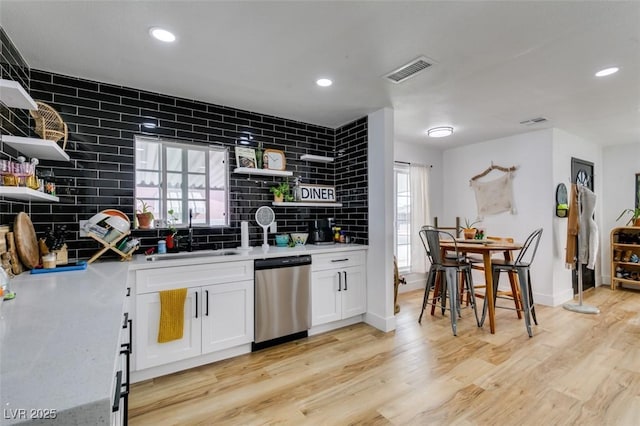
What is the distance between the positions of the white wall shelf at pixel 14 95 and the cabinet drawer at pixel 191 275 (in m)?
1.19

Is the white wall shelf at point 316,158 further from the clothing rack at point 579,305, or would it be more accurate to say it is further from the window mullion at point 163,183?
the clothing rack at point 579,305

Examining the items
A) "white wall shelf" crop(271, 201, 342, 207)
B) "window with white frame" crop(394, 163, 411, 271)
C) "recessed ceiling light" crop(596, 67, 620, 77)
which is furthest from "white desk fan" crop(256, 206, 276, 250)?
"recessed ceiling light" crop(596, 67, 620, 77)

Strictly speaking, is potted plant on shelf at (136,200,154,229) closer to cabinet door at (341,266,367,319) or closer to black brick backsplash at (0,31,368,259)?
black brick backsplash at (0,31,368,259)

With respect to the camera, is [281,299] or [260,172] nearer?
[281,299]

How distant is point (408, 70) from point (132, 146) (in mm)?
2392

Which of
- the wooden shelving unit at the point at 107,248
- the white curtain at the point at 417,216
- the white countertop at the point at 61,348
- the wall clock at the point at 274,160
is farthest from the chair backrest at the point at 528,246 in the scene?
the wooden shelving unit at the point at 107,248

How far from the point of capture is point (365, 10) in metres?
1.62

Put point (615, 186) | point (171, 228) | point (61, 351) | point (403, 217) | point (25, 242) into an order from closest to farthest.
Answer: point (61, 351) < point (25, 242) < point (171, 228) < point (403, 217) < point (615, 186)

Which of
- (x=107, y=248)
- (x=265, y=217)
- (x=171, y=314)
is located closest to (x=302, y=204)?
(x=265, y=217)

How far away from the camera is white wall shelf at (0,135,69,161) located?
1.70m

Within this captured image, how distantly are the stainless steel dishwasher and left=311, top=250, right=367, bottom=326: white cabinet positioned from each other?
102 mm

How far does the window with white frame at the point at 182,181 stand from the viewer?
2715 millimetres

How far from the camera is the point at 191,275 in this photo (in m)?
2.34

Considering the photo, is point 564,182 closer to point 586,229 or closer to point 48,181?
point 586,229
